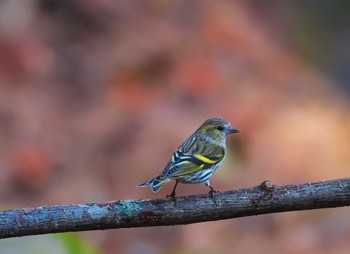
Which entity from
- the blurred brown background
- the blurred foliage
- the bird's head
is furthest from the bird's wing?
the blurred brown background

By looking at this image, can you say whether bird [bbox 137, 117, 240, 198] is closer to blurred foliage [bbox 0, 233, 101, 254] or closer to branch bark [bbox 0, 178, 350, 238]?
branch bark [bbox 0, 178, 350, 238]

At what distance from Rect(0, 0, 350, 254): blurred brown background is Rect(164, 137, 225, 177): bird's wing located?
13.7 feet

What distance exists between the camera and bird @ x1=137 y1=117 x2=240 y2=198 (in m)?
5.66

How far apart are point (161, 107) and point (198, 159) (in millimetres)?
7365

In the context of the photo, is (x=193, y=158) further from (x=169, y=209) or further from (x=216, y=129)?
(x=169, y=209)

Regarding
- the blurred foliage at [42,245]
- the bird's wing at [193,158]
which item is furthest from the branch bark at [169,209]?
the blurred foliage at [42,245]

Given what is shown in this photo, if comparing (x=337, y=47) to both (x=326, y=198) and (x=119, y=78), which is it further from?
(x=326, y=198)

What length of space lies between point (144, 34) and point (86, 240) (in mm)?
5129

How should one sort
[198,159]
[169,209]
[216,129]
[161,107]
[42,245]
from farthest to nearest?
[161,107] → [42,245] → [216,129] → [198,159] → [169,209]

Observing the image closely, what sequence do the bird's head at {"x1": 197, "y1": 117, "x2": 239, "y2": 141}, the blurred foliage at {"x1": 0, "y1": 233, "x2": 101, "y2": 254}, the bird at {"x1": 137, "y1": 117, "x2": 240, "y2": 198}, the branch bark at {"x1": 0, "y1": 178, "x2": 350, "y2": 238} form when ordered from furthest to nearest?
the blurred foliage at {"x1": 0, "y1": 233, "x2": 101, "y2": 254} → the bird's head at {"x1": 197, "y1": 117, "x2": 239, "y2": 141} → the bird at {"x1": 137, "y1": 117, "x2": 240, "y2": 198} → the branch bark at {"x1": 0, "y1": 178, "x2": 350, "y2": 238}

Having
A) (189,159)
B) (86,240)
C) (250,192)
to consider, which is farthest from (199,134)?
(86,240)

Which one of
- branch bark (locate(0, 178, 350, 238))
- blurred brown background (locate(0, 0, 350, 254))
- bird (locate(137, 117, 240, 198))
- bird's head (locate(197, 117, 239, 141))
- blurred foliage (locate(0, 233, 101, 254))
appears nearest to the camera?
branch bark (locate(0, 178, 350, 238))

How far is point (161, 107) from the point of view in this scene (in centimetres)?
1330

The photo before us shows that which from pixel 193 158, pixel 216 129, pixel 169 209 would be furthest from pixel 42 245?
pixel 169 209
